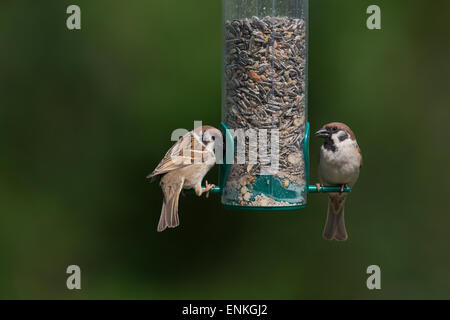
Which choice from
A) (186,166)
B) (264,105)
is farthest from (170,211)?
(264,105)

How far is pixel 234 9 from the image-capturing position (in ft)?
15.8

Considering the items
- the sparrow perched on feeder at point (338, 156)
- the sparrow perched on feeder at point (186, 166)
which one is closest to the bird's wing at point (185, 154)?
the sparrow perched on feeder at point (186, 166)

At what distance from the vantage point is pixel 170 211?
15.3 ft

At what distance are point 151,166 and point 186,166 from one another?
74.8 inches

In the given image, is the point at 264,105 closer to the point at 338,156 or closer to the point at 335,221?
the point at 338,156

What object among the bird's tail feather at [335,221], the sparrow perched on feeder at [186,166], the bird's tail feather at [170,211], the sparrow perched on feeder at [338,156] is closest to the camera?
the bird's tail feather at [170,211]

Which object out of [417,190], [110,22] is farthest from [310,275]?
[110,22]

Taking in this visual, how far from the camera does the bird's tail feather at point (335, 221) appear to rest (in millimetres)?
5270

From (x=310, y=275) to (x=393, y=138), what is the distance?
1.53m

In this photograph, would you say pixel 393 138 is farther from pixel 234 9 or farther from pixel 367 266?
pixel 234 9

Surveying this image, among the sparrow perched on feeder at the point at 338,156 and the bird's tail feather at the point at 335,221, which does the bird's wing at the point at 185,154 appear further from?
the bird's tail feather at the point at 335,221

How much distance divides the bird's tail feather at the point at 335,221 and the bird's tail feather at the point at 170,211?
1.24 metres

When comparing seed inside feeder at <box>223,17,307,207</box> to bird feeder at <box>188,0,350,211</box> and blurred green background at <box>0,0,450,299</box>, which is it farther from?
blurred green background at <box>0,0,450,299</box>

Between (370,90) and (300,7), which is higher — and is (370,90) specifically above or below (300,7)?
below
